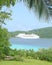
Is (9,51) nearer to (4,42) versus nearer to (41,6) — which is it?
(4,42)

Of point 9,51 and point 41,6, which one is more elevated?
point 41,6

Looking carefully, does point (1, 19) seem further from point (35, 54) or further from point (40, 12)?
point (40, 12)

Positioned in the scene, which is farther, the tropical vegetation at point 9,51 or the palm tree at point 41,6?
the tropical vegetation at point 9,51

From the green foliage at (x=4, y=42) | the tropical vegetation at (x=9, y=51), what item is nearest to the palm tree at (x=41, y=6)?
the tropical vegetation at (x=9, y=51)

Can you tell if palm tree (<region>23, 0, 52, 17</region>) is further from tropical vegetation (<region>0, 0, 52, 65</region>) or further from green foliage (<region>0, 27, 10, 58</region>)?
green foliage (<region>0, 27, 10, 58</region>)

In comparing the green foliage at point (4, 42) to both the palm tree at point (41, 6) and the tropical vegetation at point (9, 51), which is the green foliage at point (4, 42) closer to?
the tropical vegetation at point (9, 51)

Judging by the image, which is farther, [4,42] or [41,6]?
[4,42]

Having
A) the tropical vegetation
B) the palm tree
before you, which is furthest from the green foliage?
the palm tree

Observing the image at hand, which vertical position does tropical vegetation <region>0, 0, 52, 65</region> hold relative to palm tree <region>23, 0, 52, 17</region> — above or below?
below

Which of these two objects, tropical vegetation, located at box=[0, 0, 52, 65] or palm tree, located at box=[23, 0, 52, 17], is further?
tropical vegetation, located at box=[0, 0, 52, 65]

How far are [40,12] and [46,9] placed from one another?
0.22 metres

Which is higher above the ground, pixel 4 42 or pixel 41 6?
pixel 41 6

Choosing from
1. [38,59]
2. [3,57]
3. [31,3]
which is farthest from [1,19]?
[31,3]

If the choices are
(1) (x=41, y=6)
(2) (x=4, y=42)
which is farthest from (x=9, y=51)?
→ (1) (x=41, y=6)
